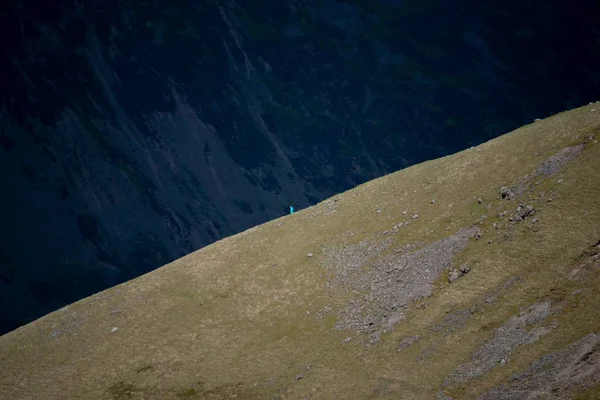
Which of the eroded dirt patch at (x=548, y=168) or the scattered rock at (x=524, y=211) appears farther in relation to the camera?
the eroded dirt patch at (x=548, y=168)

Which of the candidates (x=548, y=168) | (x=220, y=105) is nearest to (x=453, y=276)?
(x=548, y=168)

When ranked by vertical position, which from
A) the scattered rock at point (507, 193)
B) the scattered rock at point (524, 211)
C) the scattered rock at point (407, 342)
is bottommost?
the scattered rock at point (407, 342)

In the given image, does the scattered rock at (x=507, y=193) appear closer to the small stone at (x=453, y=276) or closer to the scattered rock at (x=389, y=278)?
the scattered rock at (x=389, y=278)

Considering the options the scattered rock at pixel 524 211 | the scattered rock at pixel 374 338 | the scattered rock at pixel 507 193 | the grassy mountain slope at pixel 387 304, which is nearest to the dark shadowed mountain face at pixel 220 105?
the grassy mountain slope at pixel 387 304

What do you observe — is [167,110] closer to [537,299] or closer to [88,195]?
[88,195]

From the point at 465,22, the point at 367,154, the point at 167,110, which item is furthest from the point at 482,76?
the point at 167,110

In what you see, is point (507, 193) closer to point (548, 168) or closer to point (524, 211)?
point (524, 211)

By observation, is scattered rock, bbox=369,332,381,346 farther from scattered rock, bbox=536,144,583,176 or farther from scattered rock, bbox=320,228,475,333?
scattered rock, bbox=536,144,583,176
